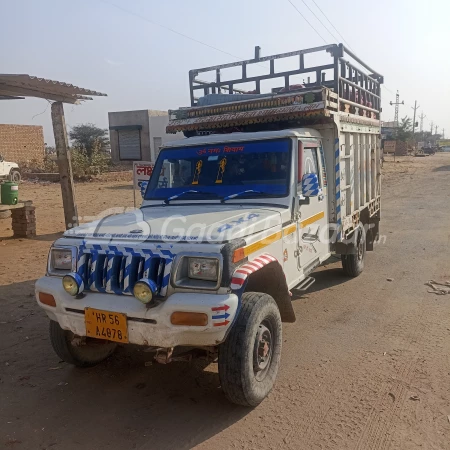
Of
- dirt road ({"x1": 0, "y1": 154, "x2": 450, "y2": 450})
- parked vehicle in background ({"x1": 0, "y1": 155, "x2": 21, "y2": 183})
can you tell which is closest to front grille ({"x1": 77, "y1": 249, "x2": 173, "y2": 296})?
dirt road ({"x1": 0, "y1": 154, "x2": 450, "y2": 450})

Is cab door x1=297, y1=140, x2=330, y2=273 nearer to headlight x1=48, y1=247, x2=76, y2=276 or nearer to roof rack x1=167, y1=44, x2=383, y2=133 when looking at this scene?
roof rack x1=167, y1=44, x2=383, y2=133

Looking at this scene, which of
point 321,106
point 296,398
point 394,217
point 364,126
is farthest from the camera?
point 394,217

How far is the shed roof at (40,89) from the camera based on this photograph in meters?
7.20

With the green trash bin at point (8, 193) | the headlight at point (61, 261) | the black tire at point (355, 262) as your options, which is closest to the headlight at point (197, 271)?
the headlight at point (61, 261)

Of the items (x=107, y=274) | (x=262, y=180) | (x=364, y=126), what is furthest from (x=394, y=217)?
(x=107, y=274)

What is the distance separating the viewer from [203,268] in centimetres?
308

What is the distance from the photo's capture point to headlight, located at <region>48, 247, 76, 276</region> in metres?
3.46

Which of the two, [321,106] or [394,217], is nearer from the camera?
[321,106]

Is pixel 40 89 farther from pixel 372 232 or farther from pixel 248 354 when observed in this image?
pixel 248 354

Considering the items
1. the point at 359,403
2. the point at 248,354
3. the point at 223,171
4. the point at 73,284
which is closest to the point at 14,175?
the point at 223,171

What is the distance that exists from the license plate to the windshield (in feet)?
5.87

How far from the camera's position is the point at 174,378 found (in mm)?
3924

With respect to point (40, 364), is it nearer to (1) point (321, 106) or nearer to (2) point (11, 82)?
(1) point (321, 106)

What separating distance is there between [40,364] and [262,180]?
277cm
